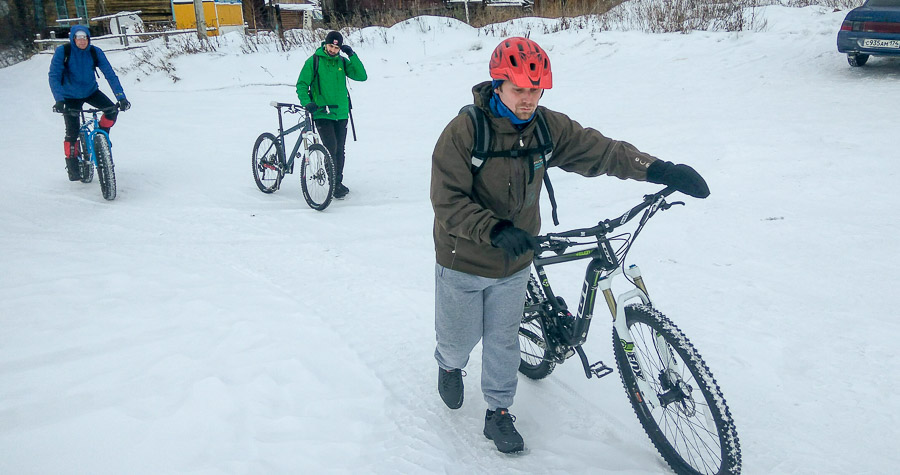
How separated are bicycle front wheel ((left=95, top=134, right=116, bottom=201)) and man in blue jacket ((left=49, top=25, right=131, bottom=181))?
11.8 inches

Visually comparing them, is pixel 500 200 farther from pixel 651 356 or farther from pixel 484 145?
pixel 651 356

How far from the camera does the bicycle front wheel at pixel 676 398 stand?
2592 mm

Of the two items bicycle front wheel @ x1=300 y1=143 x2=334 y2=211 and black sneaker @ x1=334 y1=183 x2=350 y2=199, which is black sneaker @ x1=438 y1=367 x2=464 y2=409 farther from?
black sneaker @ x1=334 y1=183 x2=350 y2=199

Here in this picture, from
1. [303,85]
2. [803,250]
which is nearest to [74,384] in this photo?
[303,85]

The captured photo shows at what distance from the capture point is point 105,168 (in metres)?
7.78

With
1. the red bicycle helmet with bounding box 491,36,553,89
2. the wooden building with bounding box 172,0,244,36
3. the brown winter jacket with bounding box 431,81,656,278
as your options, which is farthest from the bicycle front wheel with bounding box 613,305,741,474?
the wooden building with bounding box 172,0,244,36

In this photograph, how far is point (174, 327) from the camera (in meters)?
4.36

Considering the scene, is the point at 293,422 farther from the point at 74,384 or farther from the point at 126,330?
the point at 126,330

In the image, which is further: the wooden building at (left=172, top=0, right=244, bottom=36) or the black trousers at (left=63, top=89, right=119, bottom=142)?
the wooden building at (left=172, top=0, right=244, bottom=36)

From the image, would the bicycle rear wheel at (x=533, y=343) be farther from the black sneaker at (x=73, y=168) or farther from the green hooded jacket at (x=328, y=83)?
the black sneaker at (x=73, y=168)

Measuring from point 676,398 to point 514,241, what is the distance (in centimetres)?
110

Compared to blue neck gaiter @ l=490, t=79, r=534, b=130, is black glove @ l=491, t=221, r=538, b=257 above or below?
below

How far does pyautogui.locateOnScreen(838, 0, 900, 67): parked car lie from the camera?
32.5 ft

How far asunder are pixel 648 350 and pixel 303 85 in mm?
5623
